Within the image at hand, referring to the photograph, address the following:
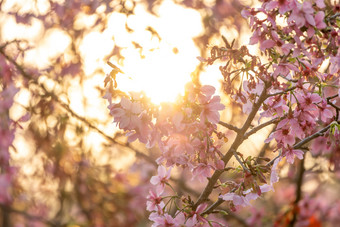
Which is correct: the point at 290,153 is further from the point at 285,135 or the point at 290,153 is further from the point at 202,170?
the point at 202,170

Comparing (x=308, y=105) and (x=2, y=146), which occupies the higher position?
(x=2, y=146)

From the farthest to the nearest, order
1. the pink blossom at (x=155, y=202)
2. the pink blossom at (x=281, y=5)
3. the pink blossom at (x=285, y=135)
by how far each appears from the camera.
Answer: the pink blossom at (x=155, y=202)
the pink blossom at (x=285, y=135)
the pink blossom at (x=281, y=5)

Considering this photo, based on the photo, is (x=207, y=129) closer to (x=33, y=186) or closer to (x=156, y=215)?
(x=156, y=215)

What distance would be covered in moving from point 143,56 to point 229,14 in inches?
95.3

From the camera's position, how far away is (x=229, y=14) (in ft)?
18.4

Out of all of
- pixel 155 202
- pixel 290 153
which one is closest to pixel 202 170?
pixel 155 202

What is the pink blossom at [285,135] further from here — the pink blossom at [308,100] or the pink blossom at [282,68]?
the pink blossom at [282,68]

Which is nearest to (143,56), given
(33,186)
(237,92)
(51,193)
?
(237,92)

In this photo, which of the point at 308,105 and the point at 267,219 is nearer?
the point at 308,105

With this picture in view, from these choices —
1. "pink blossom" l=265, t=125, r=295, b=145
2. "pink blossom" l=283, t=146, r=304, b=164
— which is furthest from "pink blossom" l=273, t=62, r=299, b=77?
"pink blossom" l=283, t=146, r=304, b=164

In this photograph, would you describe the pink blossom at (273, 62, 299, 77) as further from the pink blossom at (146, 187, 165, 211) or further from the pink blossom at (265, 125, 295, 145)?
the pink blossom at (146, 187, 165, 211)

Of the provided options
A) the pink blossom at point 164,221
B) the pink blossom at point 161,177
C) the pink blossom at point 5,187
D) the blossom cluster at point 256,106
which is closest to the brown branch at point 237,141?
the blossom cluster at point 256,106

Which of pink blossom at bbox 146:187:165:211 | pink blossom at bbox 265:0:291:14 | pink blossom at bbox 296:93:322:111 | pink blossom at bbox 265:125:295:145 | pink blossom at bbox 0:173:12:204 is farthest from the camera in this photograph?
pink blossom at bbox 0:173:12:204

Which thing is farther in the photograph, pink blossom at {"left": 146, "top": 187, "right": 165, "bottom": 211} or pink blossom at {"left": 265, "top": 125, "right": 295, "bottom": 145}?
pink blossom at {"left": 146, "top": 187, "right": 165, "bottom": 211}
